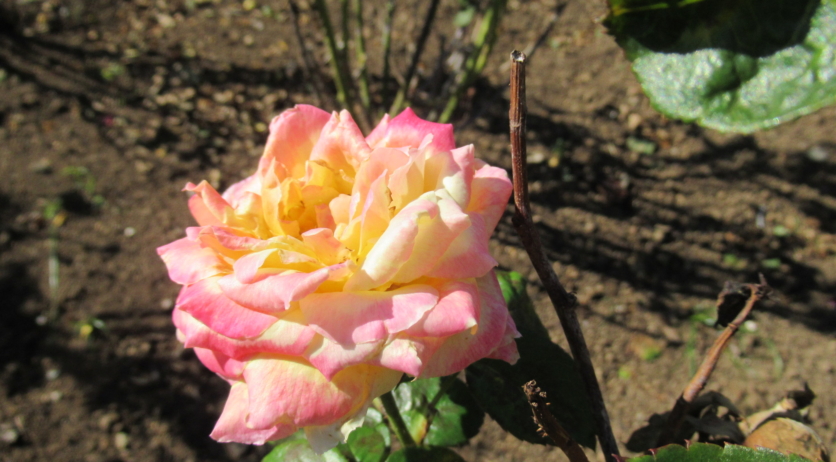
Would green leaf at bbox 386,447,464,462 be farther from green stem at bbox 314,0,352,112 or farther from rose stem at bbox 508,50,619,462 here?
green stem at bbox 314,0,352,112

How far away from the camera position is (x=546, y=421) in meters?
0.42

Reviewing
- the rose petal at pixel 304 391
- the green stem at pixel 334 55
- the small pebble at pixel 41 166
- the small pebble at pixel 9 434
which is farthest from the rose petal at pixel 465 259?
the small pebble at pixel 41 166

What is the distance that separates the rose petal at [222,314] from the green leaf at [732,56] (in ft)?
1.31

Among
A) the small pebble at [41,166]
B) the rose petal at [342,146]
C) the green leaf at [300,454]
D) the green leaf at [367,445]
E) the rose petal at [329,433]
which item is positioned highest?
the rose petal at [342,146]

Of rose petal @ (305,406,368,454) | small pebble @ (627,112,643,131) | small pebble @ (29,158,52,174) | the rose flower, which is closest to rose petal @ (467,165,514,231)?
the rose flower

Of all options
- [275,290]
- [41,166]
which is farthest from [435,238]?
[41,166]

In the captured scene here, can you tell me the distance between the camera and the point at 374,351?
44cm

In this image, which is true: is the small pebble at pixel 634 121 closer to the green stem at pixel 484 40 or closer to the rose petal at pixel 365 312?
the green stem at pixel 484 40

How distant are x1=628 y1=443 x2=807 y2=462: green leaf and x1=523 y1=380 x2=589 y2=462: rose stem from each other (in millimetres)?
49

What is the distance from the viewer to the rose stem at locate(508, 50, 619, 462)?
431 millimetres

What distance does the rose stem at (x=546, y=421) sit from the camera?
0.39 metres

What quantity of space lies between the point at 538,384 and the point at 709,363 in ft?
0.65

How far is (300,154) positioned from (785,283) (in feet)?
6.84

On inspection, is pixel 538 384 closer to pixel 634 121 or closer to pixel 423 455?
pixel 423 455
